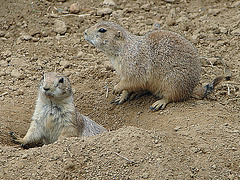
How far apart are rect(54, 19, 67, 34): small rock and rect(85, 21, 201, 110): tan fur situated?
2.36 metres

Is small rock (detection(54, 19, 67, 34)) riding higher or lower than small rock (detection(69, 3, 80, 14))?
lower

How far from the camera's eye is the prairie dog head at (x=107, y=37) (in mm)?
A: 6051

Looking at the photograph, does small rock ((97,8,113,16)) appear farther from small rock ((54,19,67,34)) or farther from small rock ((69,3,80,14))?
small rock ((54,19,67,34))

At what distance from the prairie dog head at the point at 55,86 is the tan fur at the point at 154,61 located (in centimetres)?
148

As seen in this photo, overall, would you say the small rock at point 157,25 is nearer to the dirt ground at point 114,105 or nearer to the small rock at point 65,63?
the dirt ground at point 114,105

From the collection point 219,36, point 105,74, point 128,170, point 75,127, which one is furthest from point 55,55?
point 128,170

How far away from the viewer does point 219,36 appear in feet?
25.6

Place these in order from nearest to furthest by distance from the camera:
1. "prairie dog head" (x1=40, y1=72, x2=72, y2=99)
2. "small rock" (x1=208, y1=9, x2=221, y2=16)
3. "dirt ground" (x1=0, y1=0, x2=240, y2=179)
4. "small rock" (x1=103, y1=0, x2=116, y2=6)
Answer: "dirt ground" (x1=0, y1=0, x2=240, y2=179) → "prairie dog head" (x1=40, y1=72, x2=72, y2=99) → "small rock" (x1=208, y1=9, x2=221, y2=16) → "small rock" (x1=103, y1=0, x2=116, y2=6)

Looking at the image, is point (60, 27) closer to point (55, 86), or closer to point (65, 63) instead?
point (65, 63)

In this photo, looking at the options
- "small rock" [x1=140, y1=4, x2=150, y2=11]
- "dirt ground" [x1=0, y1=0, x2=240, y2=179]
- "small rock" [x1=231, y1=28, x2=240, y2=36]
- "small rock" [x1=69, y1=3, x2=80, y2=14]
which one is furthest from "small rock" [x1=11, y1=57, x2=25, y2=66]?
"small rock" [x1=231, y1=28, x2=240, y2=36]

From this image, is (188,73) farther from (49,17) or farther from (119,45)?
(49,17)

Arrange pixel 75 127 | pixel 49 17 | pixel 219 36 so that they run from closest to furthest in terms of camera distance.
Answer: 1. pixel 75 127
2. pixel 219 36
3. pixel 49 17

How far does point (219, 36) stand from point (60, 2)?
4.36 m

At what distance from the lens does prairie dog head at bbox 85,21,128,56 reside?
6051 mm
